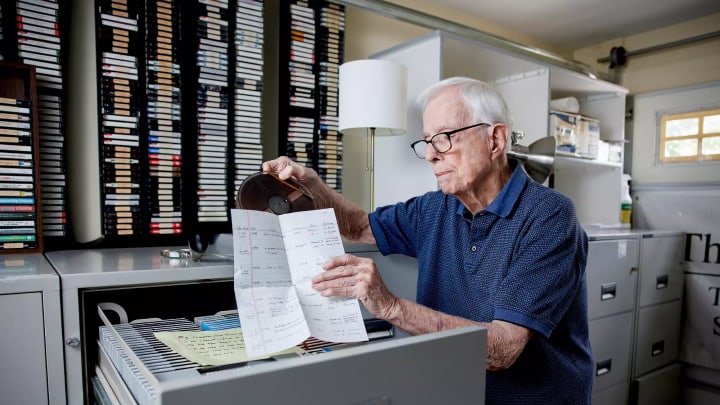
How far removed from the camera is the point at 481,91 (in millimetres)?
1057

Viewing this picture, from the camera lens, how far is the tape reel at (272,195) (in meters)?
0.86

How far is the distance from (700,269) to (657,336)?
0.44 m

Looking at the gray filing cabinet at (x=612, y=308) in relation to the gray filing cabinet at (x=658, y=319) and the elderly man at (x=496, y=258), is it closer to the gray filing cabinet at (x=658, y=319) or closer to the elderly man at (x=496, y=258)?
the gray filing cabinet at (x=658, y=319)

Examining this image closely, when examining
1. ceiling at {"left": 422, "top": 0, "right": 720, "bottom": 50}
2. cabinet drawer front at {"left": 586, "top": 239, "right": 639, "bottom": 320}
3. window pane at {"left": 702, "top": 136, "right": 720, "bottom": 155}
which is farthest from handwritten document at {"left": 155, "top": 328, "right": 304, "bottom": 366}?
window pane at {"left": 702, "top": 136, "right": 720, "bottom": 155}

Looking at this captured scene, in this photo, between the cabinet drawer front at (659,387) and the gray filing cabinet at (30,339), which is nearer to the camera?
the gray filing cabinet at (30,339)

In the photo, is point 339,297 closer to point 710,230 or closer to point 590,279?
point 590,279

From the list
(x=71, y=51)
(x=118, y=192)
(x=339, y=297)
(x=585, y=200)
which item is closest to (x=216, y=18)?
(x=71, y=51)

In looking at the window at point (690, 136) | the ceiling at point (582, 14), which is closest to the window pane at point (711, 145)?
the window at point (690, 136)

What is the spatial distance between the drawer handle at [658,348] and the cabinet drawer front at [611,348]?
22 cm

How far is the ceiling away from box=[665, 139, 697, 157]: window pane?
26.0 inches

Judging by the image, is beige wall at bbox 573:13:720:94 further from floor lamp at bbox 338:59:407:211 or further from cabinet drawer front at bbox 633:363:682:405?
floor lamp at bbox 338:59:407:211

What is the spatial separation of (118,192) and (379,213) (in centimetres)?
70

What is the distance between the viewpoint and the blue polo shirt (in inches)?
34.8

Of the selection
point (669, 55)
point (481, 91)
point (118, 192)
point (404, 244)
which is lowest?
point (404, 244)
